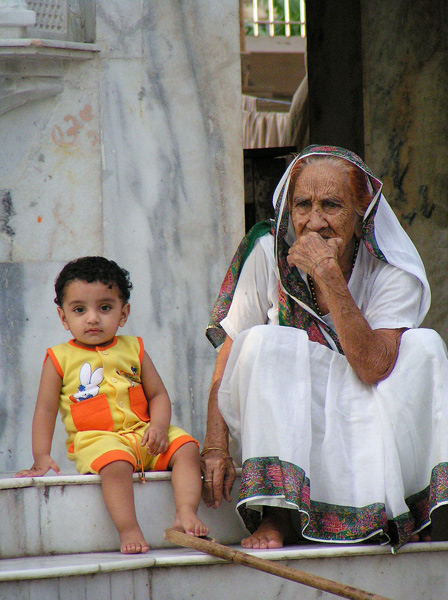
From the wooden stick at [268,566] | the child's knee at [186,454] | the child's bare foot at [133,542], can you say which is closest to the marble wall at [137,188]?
the child's knee at [186,454]

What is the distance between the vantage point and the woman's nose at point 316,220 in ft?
10.7

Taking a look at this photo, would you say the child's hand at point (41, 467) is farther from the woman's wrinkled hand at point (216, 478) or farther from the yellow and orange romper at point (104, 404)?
the woman's wrinkled hand at point (216, 478)

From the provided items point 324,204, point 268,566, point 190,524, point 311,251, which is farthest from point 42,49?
point 268,566

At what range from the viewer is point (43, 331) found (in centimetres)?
412

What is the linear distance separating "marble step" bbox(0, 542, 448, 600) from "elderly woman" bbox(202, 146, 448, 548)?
91mm

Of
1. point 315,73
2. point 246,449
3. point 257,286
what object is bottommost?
point 246,449

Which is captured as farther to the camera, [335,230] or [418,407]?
[335,230]

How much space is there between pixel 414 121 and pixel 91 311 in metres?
2.91

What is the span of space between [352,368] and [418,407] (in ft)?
0.86

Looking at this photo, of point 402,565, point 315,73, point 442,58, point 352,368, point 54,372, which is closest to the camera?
point 402,565

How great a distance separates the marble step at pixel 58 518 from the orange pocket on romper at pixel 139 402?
386mm

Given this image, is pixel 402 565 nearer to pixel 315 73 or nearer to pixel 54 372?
pixel 54 372

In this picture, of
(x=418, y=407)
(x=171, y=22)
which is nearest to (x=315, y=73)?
(x=171, y=22)

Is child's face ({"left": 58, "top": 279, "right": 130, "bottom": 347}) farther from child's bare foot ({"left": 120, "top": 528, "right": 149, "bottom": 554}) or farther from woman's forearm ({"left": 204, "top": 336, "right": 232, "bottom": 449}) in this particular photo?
child's bare foot ({"left": 120, "top": 528, "right": 149, "bottom": 554})
